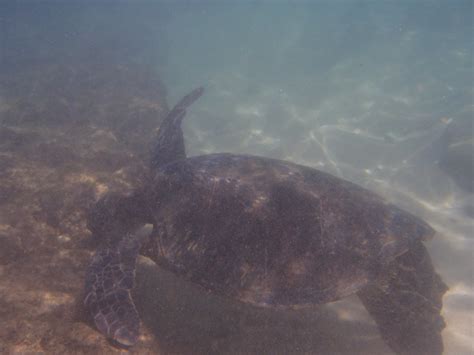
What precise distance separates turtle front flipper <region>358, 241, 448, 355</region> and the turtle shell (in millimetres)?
372

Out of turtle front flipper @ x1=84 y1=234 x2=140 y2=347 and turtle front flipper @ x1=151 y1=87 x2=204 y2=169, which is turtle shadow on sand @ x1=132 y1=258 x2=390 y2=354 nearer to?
turtle front flipper @ x1=84 y1=234 x2=140 y2=347

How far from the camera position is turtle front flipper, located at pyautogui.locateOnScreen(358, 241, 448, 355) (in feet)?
12.7

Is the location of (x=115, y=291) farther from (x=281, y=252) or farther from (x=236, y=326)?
(x=281, y=252)

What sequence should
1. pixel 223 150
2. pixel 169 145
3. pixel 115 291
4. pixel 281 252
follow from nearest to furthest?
pixel 281 252
pixel 115 291
pixel 169 145
pixel 223 150

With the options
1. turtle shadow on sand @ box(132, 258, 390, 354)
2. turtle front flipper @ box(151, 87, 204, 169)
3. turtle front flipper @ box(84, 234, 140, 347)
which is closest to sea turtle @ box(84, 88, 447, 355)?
turtle front flipper @ box(84, 234, 140, 347)

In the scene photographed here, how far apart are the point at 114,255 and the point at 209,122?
12.5 metres

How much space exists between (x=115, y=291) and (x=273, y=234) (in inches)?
91.5

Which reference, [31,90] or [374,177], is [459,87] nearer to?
[374,177]

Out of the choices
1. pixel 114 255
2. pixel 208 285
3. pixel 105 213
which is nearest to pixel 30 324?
pixel 114 255

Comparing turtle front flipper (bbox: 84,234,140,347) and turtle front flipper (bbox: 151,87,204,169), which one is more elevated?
turtle front flipper (bbox: 151,87,204,169)

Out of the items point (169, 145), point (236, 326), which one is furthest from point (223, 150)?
point (236, 326)

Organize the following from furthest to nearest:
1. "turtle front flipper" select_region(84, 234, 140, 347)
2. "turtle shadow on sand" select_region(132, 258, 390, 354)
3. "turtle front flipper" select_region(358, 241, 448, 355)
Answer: "turtle shadow on sand" select_region(132, 258, 390, 354), "turtle front flipper" select_region(358, 241, 448, 355), "turtle front flipper" select_region(84, 234, 140, 347)

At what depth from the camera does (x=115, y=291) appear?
12.7 feet

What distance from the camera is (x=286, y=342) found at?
14.0ft
